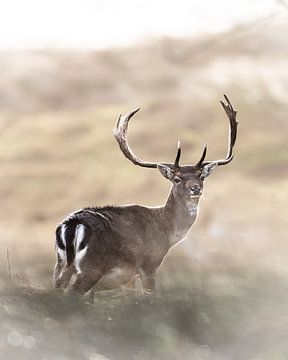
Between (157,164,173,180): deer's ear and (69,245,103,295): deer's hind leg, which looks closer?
(69,245,103,295): deer's hind leg

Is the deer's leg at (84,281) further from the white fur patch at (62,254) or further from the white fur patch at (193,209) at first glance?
the white fur patch at (193,209)

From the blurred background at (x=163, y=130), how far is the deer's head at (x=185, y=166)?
3 cm

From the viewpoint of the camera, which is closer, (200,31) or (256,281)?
(256,281)

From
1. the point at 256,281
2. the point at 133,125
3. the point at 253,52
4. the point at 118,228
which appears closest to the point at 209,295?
the point at 256,281

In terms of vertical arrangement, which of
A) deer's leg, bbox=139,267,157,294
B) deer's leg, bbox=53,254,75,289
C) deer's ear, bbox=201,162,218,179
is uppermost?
deer's ear, bbox=201,162,218,179

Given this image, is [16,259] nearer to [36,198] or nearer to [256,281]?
[36,198]

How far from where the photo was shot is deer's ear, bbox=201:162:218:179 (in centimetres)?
226

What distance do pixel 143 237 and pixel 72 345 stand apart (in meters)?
0.33

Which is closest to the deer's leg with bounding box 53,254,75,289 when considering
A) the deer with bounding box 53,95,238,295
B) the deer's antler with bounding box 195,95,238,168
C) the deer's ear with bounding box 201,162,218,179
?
the deer with bounding box 53,95,238,295

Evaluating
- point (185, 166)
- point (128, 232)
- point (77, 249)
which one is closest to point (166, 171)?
point (185, 166)

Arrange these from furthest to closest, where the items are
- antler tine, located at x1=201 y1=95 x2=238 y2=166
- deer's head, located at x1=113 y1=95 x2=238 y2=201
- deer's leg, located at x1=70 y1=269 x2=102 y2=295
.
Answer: antler tine, located at x1=201 y1=95 x2=238 y2=166 < deer's head, located at x1=113 y1=95 x2=238 y2=201 < deer's leg, located at x1=70 y1=269 x2=102 y2=295

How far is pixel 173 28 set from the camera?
2.43 m

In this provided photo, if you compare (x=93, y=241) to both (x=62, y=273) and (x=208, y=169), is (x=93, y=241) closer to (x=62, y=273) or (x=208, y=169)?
(x=62, y=273)

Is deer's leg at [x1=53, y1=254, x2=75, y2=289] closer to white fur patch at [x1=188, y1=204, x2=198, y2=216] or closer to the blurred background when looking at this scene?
the blurred background
